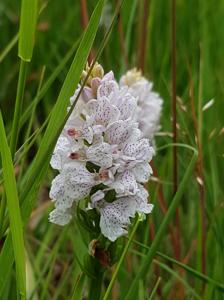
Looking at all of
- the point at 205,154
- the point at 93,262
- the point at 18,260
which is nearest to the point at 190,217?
the point at 205,154

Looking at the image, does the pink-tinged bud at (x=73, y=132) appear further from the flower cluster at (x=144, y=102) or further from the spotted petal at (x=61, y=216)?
the flower cluster at (x=144, y=102)

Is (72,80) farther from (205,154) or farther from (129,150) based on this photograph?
(205,154)

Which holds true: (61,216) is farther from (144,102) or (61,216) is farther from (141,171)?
(144,102)

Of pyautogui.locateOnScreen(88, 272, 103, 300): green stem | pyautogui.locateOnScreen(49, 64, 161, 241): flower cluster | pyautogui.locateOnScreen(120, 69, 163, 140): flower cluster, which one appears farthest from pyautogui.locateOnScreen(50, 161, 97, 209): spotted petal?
pyautogui.locateOnScreen(120, 69, 163, 140): flower cluster

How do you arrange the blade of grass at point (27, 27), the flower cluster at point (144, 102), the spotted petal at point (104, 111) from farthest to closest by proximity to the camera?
1. the flower cluster at point (144, 102)
2. the spotted petal at point (104, 111)
3. the blade of grass at point (27, 27)

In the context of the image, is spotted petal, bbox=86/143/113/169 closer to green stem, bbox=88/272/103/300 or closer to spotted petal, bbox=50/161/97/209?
spotted petal, bbox=50/161/97/209

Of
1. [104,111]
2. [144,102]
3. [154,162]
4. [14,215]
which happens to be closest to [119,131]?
[104,111]

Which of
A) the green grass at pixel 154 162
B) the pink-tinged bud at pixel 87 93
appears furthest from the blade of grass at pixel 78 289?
the pink-tinged bud at pixel 87 93
